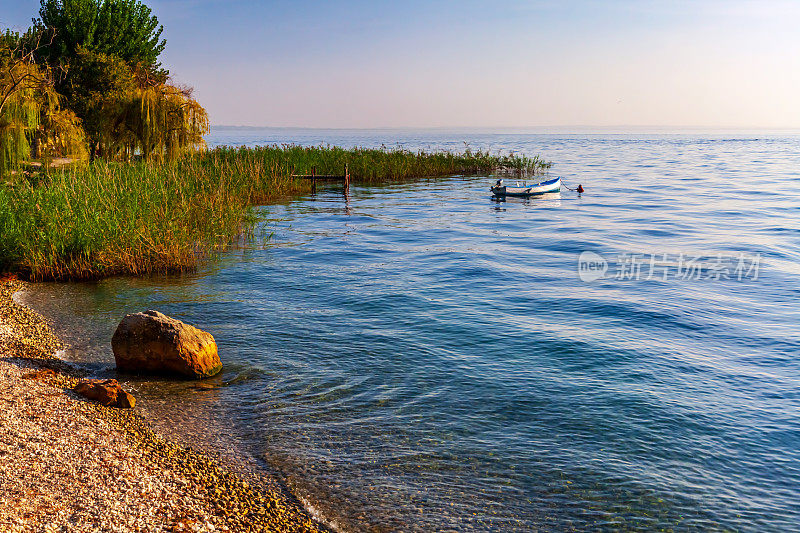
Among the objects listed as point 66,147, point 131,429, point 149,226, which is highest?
point 66,147

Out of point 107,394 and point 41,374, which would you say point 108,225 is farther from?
point 107,394

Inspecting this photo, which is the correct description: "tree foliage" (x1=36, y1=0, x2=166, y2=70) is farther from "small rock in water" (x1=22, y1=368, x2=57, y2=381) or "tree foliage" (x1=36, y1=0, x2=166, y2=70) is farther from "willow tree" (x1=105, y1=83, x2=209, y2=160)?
"small rock in water" (x1=22, y1=368, x2=57, y2=381)

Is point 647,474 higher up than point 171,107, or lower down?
lower down

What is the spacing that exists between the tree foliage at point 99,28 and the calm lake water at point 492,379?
83.4 ft

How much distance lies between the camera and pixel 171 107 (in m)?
28.5

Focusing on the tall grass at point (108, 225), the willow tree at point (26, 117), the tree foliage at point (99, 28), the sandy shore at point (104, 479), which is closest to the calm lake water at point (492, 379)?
the sandy shore at point (104, 479)

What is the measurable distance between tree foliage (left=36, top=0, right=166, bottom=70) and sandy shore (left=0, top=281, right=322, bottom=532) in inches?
1393

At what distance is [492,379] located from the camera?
1005cm

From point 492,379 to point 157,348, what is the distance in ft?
17.3

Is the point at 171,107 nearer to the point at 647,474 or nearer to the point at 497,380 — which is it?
the point at 497,380

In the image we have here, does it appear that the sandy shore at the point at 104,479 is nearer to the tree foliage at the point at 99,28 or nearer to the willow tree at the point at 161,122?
the willow tree at the point at 161,122

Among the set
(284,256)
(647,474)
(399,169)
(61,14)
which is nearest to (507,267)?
(284,256)

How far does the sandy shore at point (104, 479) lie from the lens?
4898 mm

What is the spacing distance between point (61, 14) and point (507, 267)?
35.2 m
